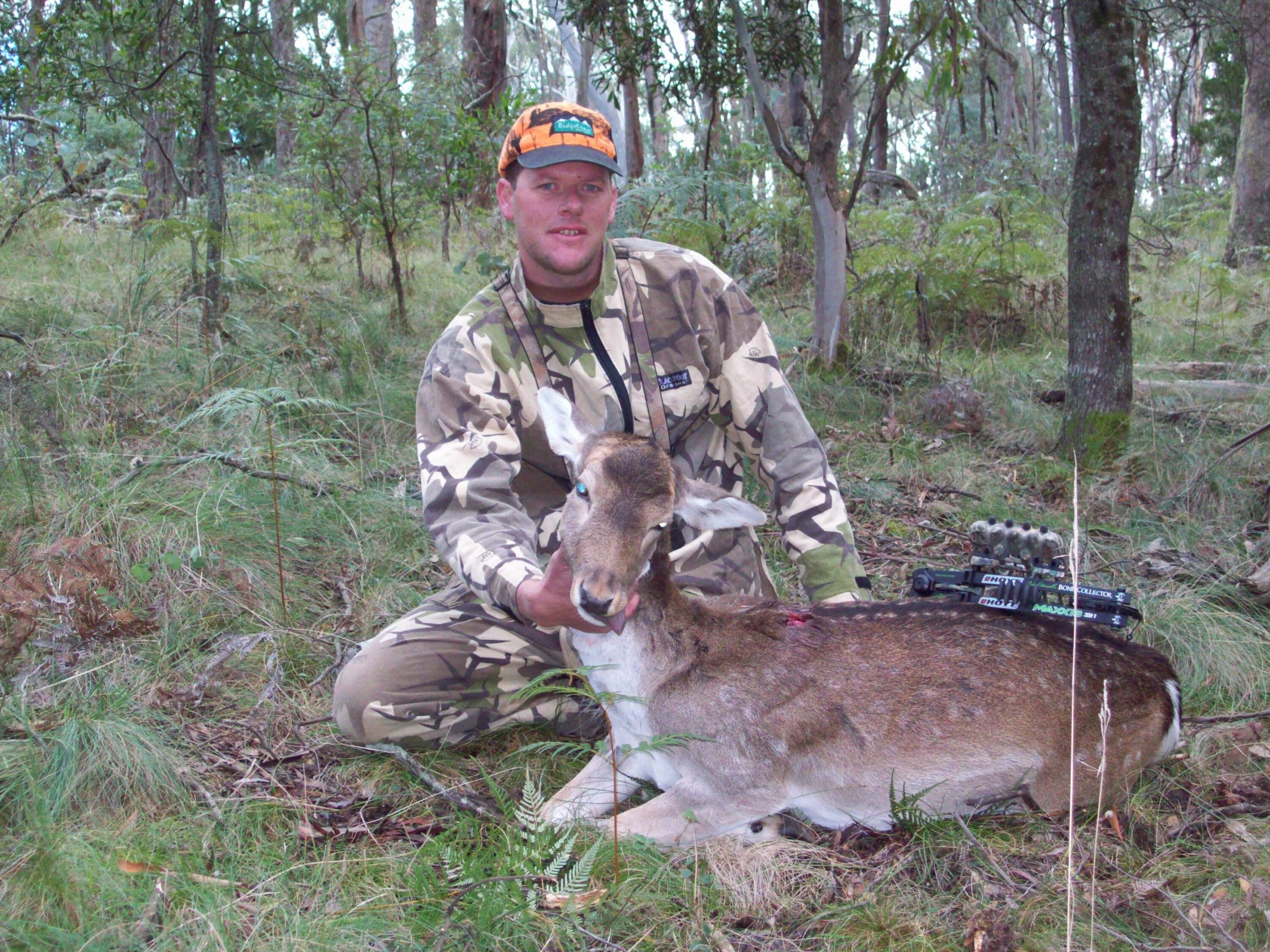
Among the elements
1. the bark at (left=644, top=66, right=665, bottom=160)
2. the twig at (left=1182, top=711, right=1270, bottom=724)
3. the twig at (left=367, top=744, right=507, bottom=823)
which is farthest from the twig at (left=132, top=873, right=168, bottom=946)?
the bark at (left=644, top=66, right=665, bottom=160)

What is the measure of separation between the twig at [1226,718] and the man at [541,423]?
1.52 metres

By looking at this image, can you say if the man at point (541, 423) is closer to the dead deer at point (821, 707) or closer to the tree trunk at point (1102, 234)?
the dead deer at point (821, 707)

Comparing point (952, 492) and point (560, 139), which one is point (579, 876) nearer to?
point (560, 139)

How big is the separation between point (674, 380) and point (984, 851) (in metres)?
2.53

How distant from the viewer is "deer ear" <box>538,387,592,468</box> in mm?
4336

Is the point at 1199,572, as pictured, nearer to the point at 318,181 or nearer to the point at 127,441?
the point at 127,441

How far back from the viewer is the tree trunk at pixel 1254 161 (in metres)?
14.8

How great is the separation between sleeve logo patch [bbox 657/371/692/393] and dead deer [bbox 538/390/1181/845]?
1.04 m

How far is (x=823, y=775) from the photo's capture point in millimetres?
4105

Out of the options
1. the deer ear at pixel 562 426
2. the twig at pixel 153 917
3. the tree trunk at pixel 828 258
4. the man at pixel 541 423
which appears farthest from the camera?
the tree trunk at pixel 828 258

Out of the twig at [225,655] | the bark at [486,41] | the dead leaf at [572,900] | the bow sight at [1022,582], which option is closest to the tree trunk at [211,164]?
the twig at [225,655]

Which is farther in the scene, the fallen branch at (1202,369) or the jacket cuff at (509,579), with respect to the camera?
the fallen branch at (1202,369)

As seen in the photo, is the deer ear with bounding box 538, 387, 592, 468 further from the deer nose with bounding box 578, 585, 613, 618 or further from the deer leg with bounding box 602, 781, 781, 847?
the deer leg with bounding box 602, 781, 781, 847

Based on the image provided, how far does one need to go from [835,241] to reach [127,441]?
5.82 metres
